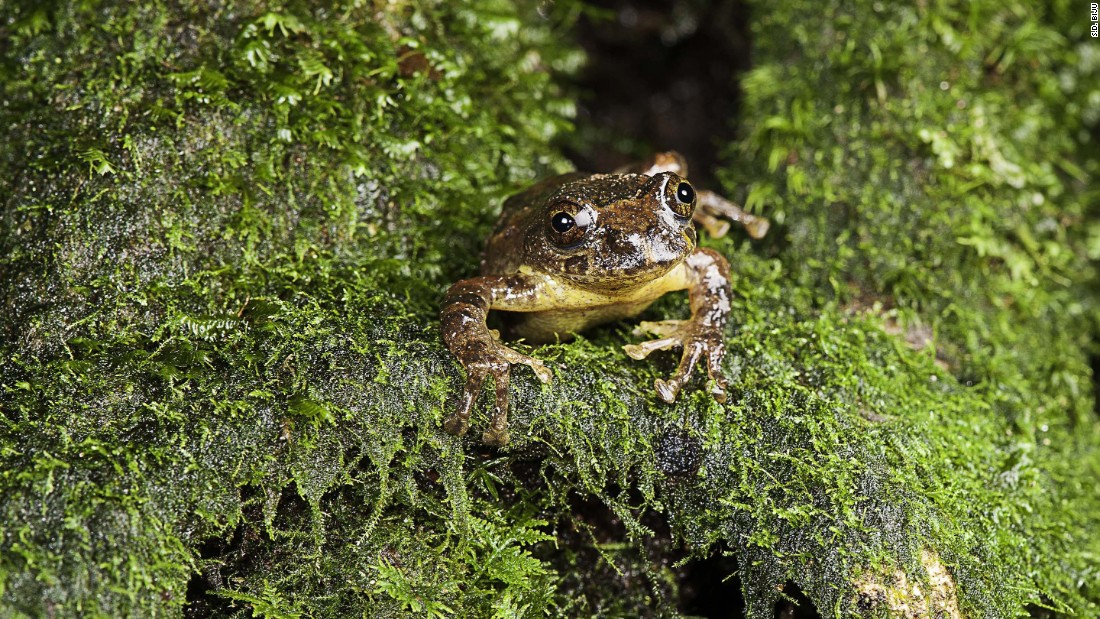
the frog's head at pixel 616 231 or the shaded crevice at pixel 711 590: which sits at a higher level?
the frog's head at pixel 616 231

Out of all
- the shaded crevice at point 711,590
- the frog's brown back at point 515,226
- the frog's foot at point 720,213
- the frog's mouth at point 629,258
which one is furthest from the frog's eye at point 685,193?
the shaded crevice at point 711,590

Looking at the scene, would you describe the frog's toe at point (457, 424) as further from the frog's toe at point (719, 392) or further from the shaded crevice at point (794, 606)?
the shaded crevice at point (794, 606)

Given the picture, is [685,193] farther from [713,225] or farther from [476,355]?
[476,355]

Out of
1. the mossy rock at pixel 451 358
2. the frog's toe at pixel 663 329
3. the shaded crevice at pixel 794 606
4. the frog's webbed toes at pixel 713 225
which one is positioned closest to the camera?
the mossy rock at pixel 451 358

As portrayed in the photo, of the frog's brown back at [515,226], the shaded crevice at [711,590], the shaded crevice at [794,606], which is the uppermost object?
the frog's brown back at [515,226]

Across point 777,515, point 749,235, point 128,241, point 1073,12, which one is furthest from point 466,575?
point 1073,12

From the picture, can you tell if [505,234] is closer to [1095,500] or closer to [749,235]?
[749,235]

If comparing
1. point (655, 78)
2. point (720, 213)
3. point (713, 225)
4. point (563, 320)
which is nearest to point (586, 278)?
point (563, 320)

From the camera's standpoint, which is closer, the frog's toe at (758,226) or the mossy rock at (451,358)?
the mossy rock at (451,358)
